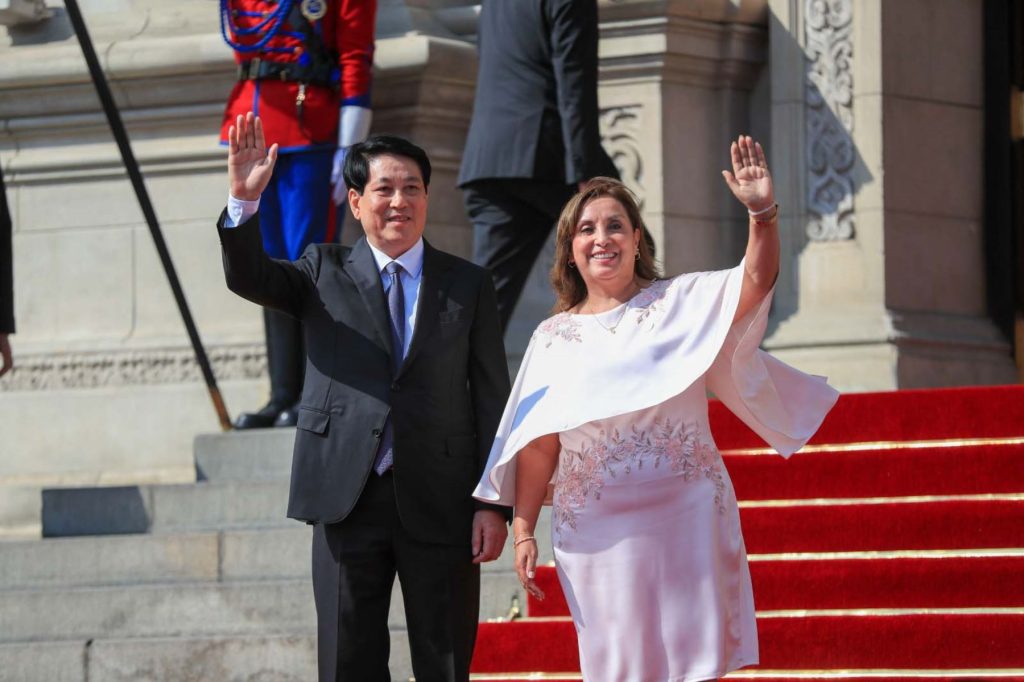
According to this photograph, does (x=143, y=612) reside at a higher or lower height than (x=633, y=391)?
lower

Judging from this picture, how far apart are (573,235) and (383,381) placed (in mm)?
569

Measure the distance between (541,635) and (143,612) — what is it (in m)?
1.50

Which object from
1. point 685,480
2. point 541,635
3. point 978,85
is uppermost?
point 978,85

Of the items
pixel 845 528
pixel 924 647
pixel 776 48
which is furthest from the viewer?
pixel 776 48

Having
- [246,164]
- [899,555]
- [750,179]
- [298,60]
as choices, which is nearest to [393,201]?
[246,164]

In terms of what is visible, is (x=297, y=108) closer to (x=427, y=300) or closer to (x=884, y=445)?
(x=884, y=445)

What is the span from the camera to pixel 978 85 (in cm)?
932

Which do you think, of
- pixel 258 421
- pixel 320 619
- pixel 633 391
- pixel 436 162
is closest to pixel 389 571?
pixel 320 619

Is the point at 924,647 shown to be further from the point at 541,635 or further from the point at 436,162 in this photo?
the point at 436,162

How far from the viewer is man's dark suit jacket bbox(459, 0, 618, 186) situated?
23.7 feet

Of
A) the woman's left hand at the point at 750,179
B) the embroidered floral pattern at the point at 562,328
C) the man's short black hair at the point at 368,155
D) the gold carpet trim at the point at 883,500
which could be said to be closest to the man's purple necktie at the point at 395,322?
the man's short black hair at the point at 368,155

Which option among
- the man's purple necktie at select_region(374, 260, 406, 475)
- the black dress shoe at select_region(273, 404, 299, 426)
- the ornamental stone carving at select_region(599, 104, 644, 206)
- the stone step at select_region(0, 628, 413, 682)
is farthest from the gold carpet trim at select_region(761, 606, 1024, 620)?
the ornamental stone carving at select_region(599, 104, 644, 206)

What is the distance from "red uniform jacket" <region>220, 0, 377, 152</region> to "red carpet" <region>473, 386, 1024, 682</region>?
1998mm

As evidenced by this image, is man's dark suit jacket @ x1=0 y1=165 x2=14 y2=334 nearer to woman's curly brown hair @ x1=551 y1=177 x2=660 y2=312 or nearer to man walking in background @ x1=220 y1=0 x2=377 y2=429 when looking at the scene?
man walking in background @ x1=220 y1=0 x2=377 y2=429
